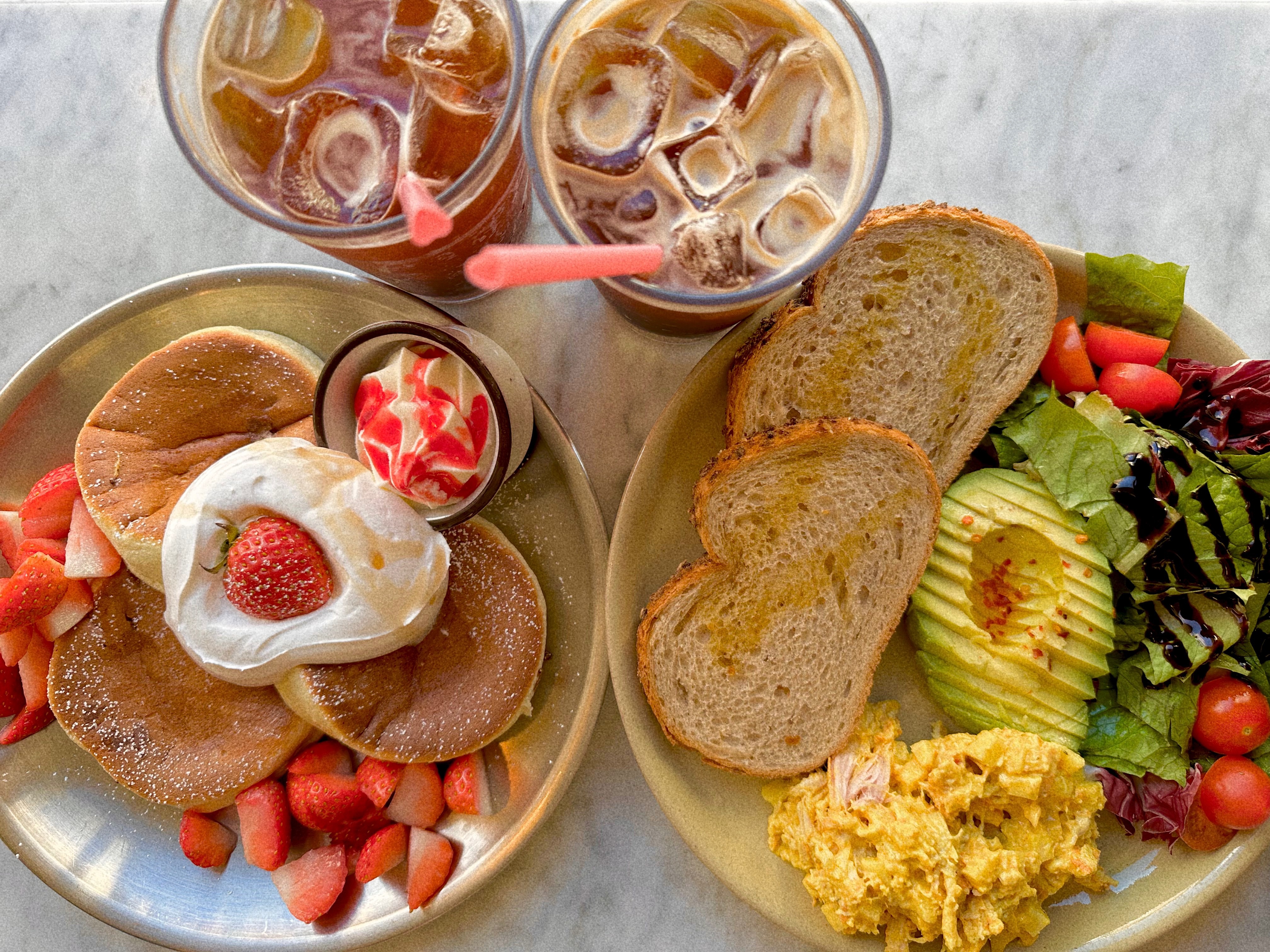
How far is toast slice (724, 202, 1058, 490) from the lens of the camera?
1.77 meters

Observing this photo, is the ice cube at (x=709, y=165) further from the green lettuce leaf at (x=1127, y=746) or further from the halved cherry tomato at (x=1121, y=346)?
the green lettuce leaf at (x=1127, y=746)

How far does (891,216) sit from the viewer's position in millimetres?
1749

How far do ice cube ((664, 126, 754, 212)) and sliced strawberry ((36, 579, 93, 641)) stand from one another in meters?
1.45

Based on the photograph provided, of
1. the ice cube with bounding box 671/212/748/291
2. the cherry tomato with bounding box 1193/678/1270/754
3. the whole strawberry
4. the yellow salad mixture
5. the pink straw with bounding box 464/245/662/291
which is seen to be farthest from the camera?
the cherry tomato with bounding box 1193/678/1270/754

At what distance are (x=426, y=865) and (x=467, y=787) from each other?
0.58 ft

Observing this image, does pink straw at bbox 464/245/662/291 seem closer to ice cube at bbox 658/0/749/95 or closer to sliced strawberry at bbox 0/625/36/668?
ice cube at bbox 658/0/749/95

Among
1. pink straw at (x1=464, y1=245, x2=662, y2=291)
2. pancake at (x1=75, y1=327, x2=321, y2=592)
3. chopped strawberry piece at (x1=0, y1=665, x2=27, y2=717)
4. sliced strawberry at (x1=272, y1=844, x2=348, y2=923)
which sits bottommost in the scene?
sliced strawberry at (x1=272, y1=844, x2=348, y2=923)

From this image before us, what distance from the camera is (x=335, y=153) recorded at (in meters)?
1.42

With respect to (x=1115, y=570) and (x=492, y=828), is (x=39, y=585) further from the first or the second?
(x=1115, y=570)

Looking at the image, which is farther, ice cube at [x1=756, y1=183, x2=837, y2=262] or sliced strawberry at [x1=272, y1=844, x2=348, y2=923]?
sliced strawberry at [x1=272, y1=844, x2=348, y2=923]

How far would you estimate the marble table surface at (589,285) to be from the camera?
80.4 inches

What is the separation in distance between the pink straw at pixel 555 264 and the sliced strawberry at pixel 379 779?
46.1 inches

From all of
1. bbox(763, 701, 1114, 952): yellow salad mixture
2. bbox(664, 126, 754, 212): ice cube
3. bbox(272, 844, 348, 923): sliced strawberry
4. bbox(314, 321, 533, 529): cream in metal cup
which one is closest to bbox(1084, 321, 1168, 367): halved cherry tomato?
bbox(763, 701, 1114, 952): yellow salad mixture

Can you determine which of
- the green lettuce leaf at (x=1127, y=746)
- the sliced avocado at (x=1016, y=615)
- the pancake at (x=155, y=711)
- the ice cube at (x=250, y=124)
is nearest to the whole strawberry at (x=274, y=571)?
the pancake at (x=155, y=711)
